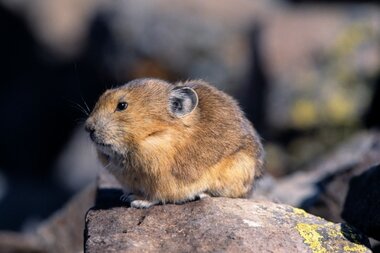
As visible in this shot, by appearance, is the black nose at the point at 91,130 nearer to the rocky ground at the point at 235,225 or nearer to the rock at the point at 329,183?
the rocky ground at the point at 235,225

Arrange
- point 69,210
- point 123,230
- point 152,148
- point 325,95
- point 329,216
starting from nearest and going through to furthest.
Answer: point 123,230
point 152,148
point 329,216
point 69,210
point 325,95

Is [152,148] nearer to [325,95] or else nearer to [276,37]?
[325,95]

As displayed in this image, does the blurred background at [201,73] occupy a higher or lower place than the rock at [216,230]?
lower

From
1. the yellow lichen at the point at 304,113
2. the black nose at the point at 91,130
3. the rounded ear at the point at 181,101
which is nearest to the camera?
the black nose at the point at 91,130

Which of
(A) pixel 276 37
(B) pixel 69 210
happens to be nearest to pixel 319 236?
(B) pixel 69 210

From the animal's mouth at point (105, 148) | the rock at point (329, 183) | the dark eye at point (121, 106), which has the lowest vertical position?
the rock at point (329, 183)

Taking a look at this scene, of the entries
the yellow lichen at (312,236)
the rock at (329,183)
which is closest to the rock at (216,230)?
the yellow lichen at (312,236)

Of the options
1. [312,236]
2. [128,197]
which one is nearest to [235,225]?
[312,236]
